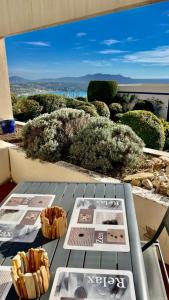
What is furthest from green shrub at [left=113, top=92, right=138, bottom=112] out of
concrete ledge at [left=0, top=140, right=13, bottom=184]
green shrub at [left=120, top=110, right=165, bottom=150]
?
concrete ledge at [left=0, top=140, right=13, bottom=184]

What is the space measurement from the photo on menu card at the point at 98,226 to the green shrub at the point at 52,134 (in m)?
1.78

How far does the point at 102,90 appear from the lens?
12.3 meters

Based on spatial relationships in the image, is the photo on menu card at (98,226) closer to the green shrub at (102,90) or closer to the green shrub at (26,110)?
the green shrub at (26,110)

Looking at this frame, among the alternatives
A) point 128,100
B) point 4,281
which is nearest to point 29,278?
point 4,281

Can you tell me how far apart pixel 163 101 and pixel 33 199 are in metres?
12.3

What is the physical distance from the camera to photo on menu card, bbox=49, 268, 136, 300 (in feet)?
2.78

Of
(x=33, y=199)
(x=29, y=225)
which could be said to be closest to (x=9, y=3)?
(x=33, y=199)

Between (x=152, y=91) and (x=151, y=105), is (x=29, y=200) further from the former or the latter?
(x=152, y=91)

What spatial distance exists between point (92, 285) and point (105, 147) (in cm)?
201

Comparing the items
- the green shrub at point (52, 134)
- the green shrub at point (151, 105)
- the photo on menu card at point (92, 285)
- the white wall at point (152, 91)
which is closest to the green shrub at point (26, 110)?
the green shrub at point (52, 134)

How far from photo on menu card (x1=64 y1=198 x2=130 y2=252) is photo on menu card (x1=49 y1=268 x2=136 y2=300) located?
0.15 m

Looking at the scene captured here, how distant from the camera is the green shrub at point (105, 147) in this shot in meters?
2.81

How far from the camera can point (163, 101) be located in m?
12.7

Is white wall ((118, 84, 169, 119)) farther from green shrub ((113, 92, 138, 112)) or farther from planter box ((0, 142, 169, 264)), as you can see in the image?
planter box ((0, 142, 169, 264))
